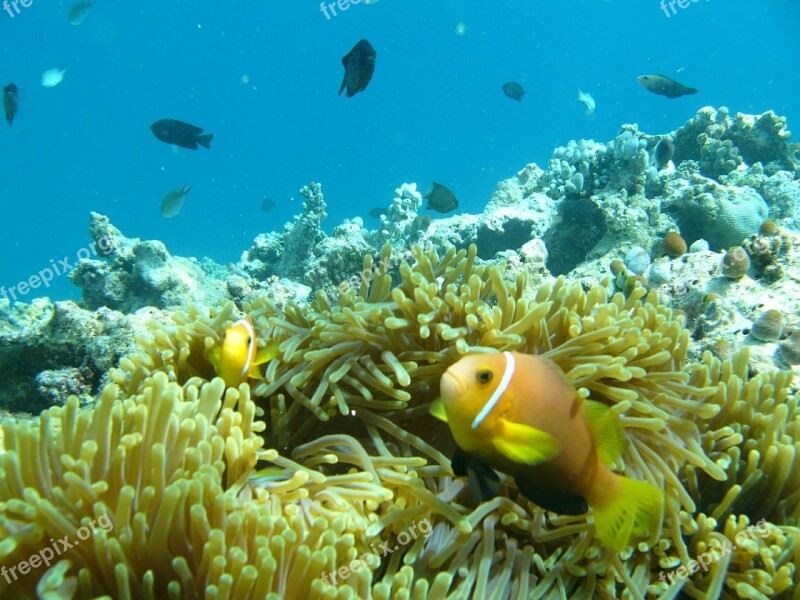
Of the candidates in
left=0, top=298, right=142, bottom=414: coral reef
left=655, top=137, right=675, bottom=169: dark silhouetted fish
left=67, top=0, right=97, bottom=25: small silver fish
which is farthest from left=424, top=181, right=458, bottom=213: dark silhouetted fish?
left=67, top=0, right=97, bottom=25: small silver fish

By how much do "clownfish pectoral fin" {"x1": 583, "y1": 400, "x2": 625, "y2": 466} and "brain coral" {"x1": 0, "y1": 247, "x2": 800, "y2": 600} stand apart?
17cm

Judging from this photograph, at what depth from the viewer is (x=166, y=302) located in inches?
301

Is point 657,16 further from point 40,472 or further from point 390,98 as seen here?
point 40,472

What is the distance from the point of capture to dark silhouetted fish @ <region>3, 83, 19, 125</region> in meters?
7.73

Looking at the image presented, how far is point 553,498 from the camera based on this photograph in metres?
1.36

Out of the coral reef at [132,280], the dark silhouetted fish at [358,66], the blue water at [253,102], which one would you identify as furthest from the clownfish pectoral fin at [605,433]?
the blue water at [253,102]

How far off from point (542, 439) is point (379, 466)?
701 millimetres

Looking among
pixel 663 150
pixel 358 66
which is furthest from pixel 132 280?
pixel 663 150

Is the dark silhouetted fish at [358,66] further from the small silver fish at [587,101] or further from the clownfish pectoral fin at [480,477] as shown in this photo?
the small silver fish at [587,101]

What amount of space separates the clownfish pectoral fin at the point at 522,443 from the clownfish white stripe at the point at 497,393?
0.05 metres

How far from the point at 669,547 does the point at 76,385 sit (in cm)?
462

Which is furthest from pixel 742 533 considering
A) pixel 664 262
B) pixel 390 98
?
pixel 390 98

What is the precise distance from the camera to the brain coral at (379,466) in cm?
126

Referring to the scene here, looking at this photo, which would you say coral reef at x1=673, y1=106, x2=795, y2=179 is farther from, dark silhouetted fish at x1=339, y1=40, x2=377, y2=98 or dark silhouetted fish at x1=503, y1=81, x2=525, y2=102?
dark silhouetted fish at x1=339, y1=40, x2=377, y2=98
